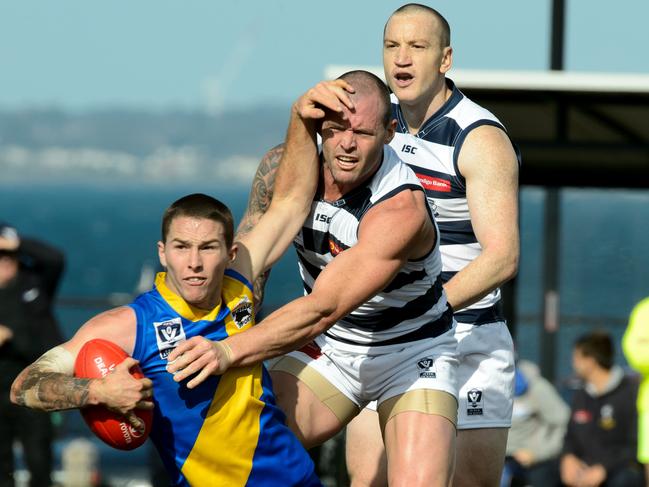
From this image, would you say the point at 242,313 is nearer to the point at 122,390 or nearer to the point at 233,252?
the point at 233,252

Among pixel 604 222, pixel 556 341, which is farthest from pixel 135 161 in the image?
pixel 556 341

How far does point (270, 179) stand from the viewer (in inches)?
236

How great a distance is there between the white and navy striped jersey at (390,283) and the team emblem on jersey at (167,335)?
0.80 m

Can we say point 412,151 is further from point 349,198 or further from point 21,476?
point 21,476

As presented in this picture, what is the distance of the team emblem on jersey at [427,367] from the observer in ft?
18.4

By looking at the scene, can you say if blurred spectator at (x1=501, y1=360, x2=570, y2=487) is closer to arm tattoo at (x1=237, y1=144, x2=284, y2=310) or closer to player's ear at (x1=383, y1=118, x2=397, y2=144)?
arm tattoo at (x1=237, y1=144, x2=284, y2=310)

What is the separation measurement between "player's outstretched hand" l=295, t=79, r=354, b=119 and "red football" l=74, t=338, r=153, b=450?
3.97 feet

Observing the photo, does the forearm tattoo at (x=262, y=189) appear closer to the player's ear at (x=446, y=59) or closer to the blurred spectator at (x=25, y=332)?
A: the player's ear at (x=446, y=59)

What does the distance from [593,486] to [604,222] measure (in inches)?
2950

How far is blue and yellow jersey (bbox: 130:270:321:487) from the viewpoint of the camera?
5113mm

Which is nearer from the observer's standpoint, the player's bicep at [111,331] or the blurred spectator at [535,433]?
the player's bicep at [111,331]

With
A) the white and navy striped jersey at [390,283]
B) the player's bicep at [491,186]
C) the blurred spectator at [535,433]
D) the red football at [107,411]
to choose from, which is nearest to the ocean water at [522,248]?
the blurred spectator at [535,433]

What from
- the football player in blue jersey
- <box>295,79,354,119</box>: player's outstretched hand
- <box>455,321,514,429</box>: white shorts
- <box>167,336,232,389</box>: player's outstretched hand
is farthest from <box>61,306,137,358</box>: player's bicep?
<box>455,321,514,429</box>: white shorts

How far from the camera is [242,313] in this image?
5.36 metres
